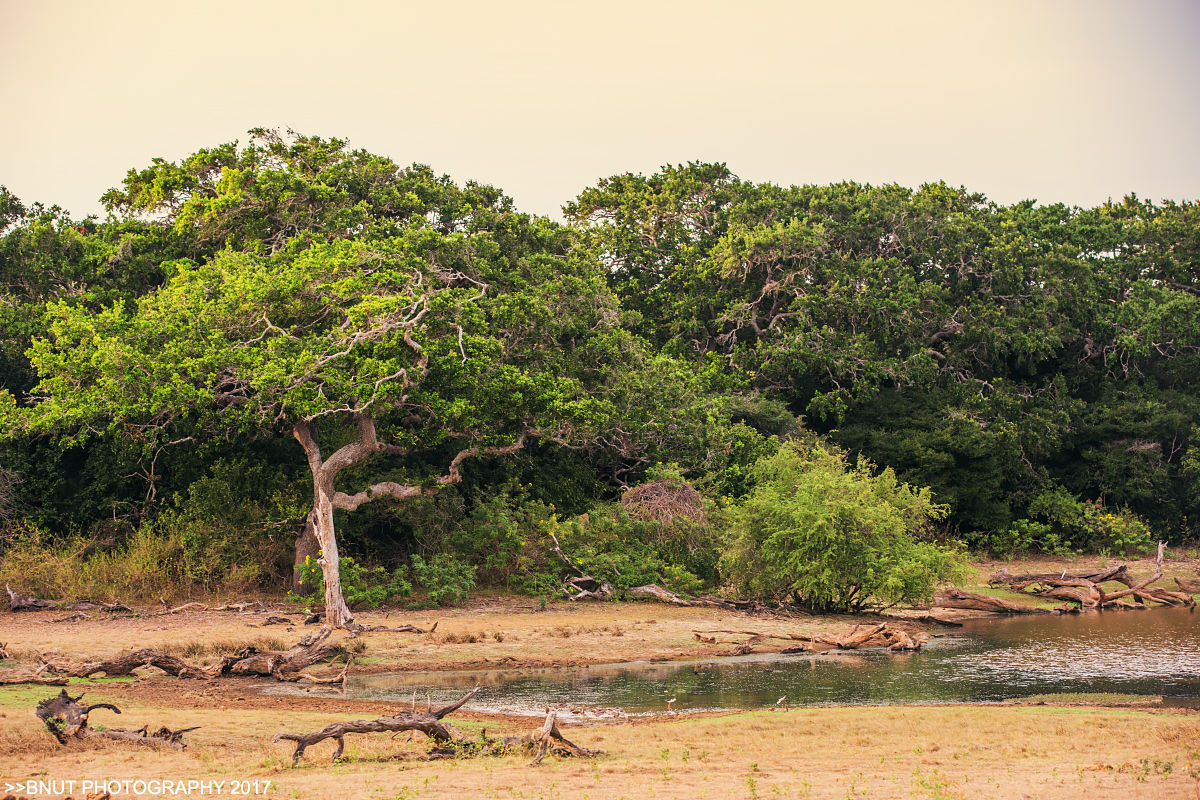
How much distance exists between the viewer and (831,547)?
62.5ft

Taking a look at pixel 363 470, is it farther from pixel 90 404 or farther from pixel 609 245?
pixel 609 245

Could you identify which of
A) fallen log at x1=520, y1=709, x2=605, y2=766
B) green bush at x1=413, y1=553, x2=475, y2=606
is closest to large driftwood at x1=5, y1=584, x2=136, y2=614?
green bush at x1=413, y1=553, x2=475, y2=606

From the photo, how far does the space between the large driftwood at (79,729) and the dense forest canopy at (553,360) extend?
902 centimetres

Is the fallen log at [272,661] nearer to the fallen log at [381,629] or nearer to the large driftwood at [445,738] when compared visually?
the fallen log at [381,629]

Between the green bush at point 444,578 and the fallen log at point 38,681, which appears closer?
the fallen log at point 38,681

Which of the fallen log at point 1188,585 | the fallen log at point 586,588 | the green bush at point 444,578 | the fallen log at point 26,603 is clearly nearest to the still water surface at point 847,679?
the green bush at point 444,578

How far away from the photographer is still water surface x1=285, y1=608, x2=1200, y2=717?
12.1 metres

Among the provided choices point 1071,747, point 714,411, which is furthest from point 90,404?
point 1071,747

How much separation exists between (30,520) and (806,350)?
22.2m

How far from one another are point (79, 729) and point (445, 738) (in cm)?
333

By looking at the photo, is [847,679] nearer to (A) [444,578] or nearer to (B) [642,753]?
(B) [642,753]

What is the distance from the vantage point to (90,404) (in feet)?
58.2

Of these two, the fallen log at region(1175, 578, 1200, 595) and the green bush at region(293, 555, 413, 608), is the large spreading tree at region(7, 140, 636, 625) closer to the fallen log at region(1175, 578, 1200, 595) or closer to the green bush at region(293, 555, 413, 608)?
the green bush at region(293, 555, 413, 608)

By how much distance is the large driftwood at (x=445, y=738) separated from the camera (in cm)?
812
